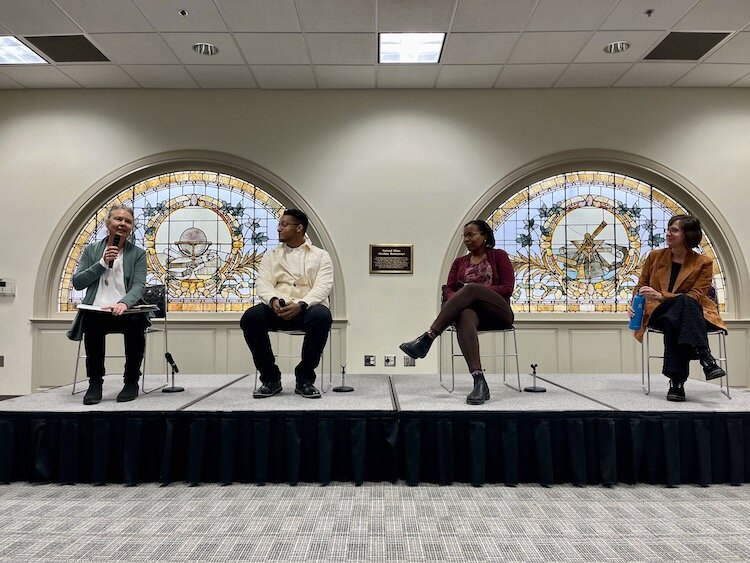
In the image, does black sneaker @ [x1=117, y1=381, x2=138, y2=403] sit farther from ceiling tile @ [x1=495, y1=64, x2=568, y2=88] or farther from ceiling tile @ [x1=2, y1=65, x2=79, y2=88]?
ceiling tile @ [x1=495, y1=64, x2=568, y2=88]

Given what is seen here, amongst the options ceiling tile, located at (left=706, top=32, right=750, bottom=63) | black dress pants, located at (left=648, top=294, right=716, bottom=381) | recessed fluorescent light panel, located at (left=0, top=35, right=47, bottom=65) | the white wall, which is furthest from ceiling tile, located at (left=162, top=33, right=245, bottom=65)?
ceiling tile, located at (left=706, top=32, right=750, bottom=63)

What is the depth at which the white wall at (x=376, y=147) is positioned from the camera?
16.5 feet

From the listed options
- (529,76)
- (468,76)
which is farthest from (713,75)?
(468,76)

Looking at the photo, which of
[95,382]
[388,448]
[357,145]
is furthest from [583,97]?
[95,382]

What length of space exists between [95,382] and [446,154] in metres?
3.77

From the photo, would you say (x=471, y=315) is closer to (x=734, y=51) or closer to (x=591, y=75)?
(x=591, y=75)

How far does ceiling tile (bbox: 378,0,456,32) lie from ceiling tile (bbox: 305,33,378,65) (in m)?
0.23

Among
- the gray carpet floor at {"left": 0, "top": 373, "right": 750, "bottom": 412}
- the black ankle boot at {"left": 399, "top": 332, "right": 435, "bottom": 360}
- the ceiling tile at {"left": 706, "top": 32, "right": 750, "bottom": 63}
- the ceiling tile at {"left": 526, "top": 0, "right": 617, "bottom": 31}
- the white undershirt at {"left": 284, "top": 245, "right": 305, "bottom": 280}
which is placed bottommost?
the gray carpet floor at {"left": 0, "top": 373, "right": 750, "bottom": 412}

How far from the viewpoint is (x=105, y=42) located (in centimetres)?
427

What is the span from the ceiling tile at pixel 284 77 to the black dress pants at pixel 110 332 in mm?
2897

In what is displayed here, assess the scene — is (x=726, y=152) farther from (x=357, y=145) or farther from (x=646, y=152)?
(x=357, y=145)

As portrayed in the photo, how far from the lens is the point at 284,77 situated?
192 inches

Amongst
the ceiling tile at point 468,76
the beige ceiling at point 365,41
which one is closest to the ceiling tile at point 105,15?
the beige ceiling at point 365,41

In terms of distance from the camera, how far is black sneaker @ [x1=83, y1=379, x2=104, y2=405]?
2.62 metres
